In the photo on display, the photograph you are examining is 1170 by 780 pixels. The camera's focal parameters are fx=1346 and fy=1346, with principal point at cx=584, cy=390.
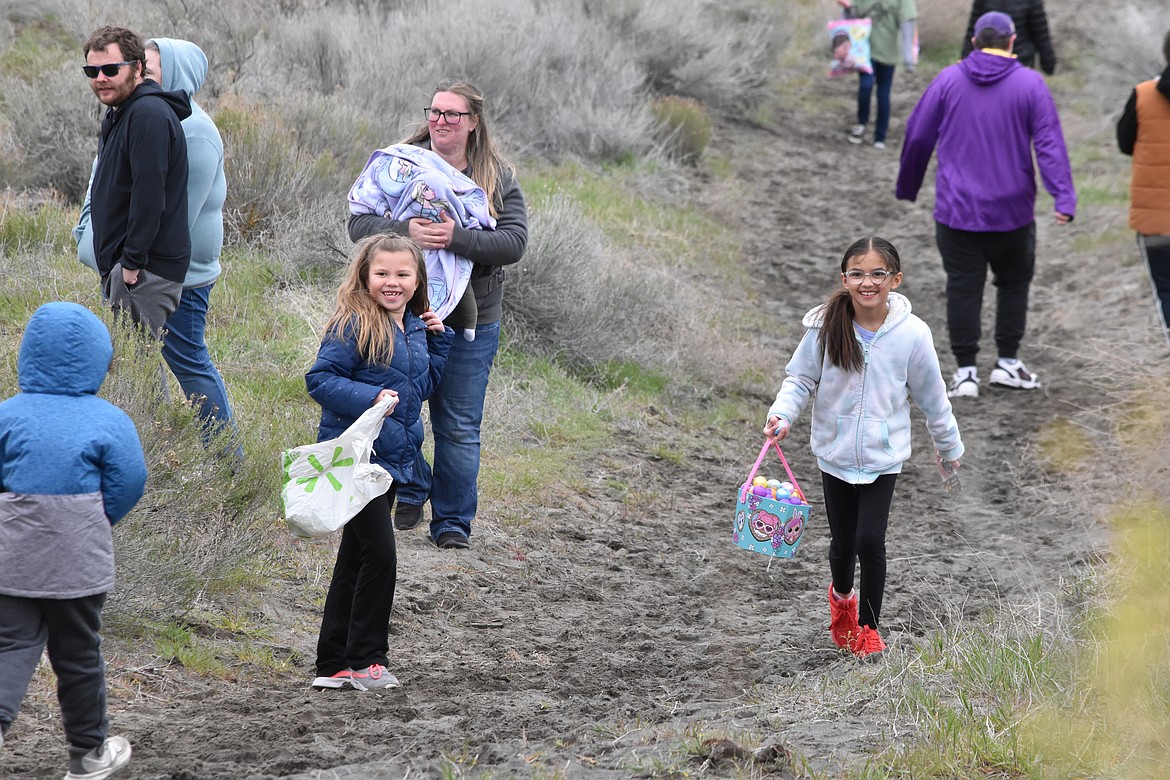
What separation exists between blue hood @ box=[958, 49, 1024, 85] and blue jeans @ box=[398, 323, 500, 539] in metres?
4.18

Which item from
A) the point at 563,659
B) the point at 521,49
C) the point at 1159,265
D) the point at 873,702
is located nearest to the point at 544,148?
the point at 521,49

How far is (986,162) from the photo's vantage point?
8.53m

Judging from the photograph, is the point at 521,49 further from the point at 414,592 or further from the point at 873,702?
the point at 873,702

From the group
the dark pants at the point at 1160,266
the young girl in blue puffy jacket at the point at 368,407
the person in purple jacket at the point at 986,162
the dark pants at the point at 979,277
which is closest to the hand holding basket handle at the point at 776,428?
the young girl in blue puffy jacket at the point at 368,407

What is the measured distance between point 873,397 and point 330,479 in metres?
2.00

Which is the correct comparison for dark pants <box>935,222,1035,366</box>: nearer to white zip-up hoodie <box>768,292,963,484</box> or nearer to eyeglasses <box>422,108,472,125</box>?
white zip-up hoodie <box>768,292,963,484</box>

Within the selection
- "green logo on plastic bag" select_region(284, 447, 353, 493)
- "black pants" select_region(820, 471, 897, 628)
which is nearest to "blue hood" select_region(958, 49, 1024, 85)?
"black pants" select_region(820, 471, 897, 628)

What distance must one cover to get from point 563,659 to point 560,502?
191 centimetres

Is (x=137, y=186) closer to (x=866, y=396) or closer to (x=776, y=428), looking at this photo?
(x=776, y=428)

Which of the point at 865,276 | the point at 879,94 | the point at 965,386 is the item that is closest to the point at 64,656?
the point at 865,276

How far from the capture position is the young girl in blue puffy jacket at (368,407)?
450 centimetres

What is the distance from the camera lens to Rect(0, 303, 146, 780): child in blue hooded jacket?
3.46 metres

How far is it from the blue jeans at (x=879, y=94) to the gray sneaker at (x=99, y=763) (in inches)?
527

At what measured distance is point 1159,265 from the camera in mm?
7816
